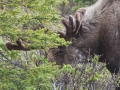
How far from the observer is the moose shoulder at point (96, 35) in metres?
7.02

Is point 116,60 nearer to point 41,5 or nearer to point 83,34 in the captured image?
point 83,34

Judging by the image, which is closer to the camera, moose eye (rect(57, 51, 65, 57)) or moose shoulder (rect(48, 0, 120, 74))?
moose shoulder (rect(48, 0, 120, 74))

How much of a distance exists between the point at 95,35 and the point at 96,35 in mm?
22

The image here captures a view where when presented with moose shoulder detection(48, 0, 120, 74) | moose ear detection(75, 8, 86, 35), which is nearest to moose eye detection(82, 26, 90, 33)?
moose shoulder detection(48, 0, 120, 74)

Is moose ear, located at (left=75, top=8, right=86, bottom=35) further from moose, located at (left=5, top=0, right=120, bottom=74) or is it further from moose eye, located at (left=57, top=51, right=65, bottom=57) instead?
moose eye, located at (left=57, top=51, right=65, bottom=57)

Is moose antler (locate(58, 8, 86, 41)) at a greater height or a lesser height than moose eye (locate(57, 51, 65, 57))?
greater

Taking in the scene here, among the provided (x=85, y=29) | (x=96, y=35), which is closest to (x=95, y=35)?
(x=96, y=35)

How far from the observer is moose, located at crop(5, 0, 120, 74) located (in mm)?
7023

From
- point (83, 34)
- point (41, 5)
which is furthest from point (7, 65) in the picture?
point (83, 34)

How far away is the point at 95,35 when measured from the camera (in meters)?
7.30

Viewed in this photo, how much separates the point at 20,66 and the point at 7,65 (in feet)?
0.76

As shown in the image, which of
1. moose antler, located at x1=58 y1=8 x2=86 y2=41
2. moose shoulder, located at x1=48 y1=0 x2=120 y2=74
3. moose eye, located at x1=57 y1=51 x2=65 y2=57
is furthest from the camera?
moose eye, located at x1=57 y1=51 x2=65 y2=57

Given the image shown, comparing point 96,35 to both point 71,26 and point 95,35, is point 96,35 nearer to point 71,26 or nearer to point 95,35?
point 95,35

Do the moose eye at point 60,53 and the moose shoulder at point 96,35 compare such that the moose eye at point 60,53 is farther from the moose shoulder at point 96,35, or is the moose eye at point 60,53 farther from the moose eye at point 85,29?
the moose eye at point 85,29
